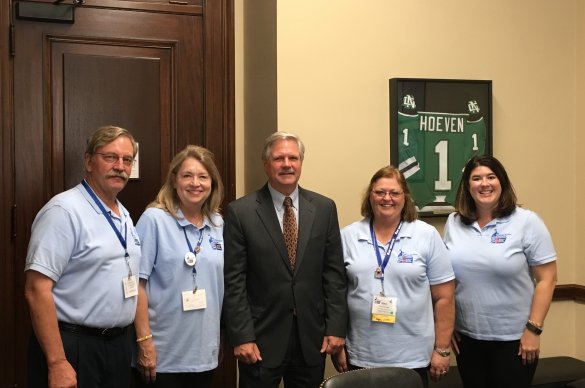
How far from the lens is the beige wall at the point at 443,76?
347 centimetres

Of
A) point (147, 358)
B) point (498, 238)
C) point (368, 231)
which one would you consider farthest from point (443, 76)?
point (147, 358)

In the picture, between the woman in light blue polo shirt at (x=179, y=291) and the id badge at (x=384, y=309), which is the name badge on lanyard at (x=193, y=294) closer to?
the woman in light blue polo shirt at (x=179, y=291)

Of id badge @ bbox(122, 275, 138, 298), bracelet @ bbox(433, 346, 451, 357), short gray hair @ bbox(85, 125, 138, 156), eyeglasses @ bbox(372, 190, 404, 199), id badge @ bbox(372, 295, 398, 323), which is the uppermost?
short gray hair @ bbox(85, 125, 138, 156)

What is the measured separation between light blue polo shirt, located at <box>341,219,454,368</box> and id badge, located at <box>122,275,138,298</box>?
904 mm

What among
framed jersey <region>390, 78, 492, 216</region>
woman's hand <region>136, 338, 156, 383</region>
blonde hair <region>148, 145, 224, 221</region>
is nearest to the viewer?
woman's hand <region>136, 338, 156, 383</region>

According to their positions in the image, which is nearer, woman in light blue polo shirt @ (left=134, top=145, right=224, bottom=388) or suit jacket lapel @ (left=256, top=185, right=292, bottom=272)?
woman in light blue polo shirt @ (left=134, top=145, right=224, bottom=388)

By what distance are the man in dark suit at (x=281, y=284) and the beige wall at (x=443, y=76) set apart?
0.60 meters

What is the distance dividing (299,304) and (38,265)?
104cm

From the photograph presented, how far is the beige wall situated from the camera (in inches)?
136

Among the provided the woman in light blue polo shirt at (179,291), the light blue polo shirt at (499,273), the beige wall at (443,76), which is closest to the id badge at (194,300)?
the woman in light blue polo shirt at (179,291)

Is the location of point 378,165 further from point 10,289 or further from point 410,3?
point 10,289

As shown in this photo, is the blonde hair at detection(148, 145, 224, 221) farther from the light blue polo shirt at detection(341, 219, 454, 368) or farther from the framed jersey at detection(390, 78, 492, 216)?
the framed jersey at detection(390, 78, 492, 216)

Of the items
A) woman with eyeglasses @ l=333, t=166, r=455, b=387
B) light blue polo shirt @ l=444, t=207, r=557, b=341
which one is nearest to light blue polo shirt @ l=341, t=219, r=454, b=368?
woman with eyeglasses @ l=333, t=166, r=455, b=387

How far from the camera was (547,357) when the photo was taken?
4.02m
